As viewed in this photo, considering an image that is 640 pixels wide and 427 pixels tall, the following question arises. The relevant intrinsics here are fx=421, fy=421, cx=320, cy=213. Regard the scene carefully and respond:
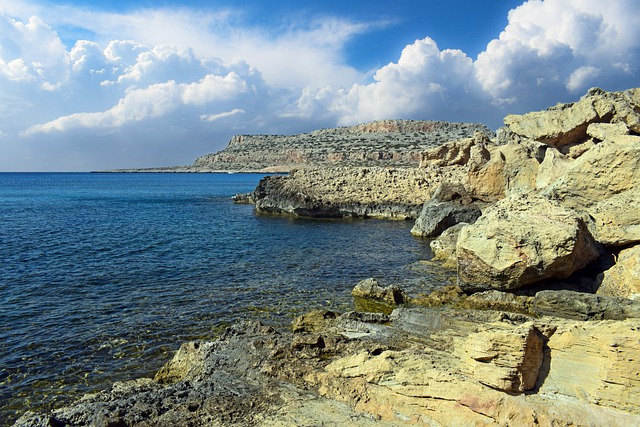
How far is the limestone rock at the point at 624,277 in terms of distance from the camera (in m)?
12.3

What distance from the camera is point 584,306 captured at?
1163 cm

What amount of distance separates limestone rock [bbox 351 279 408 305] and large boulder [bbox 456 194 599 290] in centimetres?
234

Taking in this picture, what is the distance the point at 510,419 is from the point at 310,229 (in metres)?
27.5

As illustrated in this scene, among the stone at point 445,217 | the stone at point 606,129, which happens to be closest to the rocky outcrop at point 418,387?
the stone at point 606,129

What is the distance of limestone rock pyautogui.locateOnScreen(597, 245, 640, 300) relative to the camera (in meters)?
12.3

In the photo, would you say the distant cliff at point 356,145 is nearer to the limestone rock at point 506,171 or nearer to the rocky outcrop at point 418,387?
the limestone rock at point 506,171

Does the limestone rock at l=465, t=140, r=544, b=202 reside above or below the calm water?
above

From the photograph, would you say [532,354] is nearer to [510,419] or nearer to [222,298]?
[510,419]

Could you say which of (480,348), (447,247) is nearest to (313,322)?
(480,348)

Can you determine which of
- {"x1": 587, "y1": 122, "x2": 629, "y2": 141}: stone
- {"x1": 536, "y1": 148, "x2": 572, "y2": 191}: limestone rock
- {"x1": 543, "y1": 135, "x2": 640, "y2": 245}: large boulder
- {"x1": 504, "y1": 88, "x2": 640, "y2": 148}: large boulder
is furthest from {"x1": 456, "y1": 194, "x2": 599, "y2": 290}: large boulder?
{"x1": 504, "y1": 88, "x2": 640, "y2": 148}: large boulder

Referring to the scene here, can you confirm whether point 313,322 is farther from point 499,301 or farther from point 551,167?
point 551,167

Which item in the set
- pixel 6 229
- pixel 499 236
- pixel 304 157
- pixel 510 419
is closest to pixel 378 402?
pixel 510 419

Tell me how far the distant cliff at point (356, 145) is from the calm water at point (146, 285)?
8005 cm

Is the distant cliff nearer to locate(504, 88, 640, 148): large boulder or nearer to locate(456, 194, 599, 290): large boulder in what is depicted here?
locate(504, 88, 640, 148): large boulder
